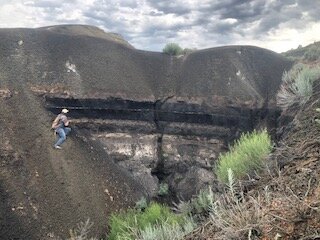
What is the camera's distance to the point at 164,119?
24844 mm

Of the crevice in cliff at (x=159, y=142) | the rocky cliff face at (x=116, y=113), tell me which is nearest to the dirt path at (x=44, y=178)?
the rocky cliff face at (x=116, y=113)

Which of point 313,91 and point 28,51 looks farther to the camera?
point 28,51

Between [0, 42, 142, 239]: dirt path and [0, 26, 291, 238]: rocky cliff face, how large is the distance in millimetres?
58

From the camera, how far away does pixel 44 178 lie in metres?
17.2

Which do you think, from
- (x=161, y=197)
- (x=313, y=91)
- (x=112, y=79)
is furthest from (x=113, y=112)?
(x=313, y=91)

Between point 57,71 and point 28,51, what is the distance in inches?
92.5

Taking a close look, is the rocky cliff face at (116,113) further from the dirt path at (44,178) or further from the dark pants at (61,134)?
the dark pants at (61,134)

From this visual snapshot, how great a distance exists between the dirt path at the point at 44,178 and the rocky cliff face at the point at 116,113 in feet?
0.19

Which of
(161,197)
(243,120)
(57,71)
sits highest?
(57,71)

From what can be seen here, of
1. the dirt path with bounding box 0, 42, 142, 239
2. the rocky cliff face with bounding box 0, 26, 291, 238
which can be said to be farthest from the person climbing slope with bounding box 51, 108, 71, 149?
the rocky cliff face with bounding box 0, 26, 291, 238

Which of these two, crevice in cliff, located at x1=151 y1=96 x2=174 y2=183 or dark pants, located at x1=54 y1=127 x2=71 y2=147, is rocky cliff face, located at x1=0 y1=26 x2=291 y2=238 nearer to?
crevice in cliff, located at x1=151 y1=96 x2=174 y2=183

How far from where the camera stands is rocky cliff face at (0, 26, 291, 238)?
18109 mm

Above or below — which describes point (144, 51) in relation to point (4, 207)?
above

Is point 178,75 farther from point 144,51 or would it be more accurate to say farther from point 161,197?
point 161,197
